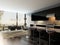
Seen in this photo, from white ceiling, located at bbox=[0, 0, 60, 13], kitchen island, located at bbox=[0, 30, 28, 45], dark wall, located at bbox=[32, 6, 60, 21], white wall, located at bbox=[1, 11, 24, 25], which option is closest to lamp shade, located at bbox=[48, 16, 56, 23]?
dark wall, located at bbox=[32, 6, 60, 21]

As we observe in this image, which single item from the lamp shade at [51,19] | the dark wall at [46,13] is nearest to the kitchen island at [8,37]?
the dark wall at [46,13]

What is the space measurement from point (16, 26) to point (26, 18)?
1.41 m

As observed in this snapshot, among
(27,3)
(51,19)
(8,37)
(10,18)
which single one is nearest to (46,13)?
(51,19)

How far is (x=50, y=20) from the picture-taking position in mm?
7125

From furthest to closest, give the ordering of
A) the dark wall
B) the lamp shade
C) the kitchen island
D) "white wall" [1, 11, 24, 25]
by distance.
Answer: "white wall" [1, 11, 24, 25] → the lamp shade → the dark wall → the kitchen island

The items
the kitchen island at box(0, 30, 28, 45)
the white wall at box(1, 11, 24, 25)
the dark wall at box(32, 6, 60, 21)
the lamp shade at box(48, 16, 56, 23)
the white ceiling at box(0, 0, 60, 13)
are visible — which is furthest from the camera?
the white wall at box(1, 11, 24, 25)

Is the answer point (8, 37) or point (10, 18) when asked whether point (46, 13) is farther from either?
point (10, 18)

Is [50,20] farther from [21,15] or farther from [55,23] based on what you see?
[21,15]

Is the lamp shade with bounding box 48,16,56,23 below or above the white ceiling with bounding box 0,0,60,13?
below

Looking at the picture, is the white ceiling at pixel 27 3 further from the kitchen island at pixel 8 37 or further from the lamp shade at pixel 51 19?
the kitchen island at pixel 8 37

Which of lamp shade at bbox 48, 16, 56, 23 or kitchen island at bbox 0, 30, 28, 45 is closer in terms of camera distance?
kitchen island at bbox 0, 30, 28, 45

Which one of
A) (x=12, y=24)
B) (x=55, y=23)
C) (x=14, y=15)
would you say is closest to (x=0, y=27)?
(x=12, y=24)

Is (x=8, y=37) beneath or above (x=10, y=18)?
beneath

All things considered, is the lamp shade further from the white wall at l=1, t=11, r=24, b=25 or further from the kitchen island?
the white wall at l=1, t=11, r=24, b=25
